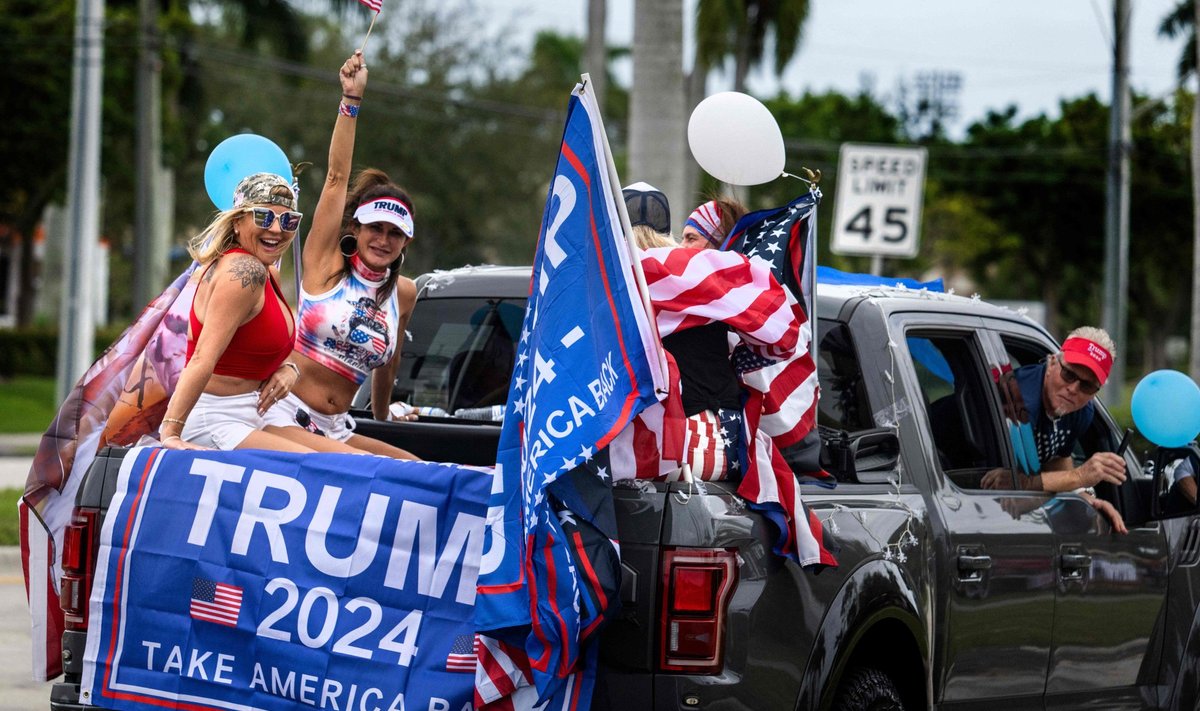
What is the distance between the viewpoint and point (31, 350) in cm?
3541

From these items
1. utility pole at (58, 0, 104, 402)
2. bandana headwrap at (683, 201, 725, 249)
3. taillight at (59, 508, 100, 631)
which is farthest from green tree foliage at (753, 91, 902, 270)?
taillight at (59, 508, 100, 631)

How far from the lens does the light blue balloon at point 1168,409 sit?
5.77 metres

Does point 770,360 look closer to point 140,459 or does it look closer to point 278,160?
point 140,459

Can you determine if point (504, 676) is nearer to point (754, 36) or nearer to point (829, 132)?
point (754, 36)

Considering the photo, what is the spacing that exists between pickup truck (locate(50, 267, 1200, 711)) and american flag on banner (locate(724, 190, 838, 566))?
8cm

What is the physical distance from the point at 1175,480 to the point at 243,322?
3.25 m

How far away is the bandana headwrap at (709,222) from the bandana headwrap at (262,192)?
123cm

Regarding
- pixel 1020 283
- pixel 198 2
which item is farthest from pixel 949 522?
pixel 1020 283

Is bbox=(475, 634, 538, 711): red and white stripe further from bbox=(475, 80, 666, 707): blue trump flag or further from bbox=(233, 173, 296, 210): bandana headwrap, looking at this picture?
bbox=(233, 173, 296, 210): bandana headwrap

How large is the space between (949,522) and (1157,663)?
148 cm

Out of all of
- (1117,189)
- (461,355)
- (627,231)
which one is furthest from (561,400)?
(1117,189)

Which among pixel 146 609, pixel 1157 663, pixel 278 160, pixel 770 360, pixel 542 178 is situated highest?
pixel 542 178

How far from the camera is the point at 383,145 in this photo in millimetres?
56906

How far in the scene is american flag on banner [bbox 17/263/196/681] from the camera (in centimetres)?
512
